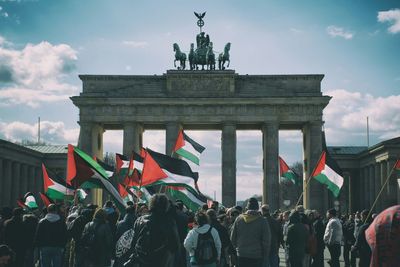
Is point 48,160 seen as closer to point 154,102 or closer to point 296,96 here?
point 154,102

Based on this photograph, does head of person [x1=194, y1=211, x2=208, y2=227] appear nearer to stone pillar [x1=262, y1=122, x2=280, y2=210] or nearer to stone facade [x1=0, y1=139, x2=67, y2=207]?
stone pillar [x1=262, y1=122, x2=280, y2=210]

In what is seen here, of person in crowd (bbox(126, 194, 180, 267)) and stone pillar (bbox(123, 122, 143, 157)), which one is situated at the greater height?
stone pillar (bbox(123, 122, 143, 157))

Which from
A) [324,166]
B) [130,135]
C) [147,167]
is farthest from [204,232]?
[130,135]

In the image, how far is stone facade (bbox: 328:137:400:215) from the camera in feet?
210

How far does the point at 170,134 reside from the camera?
65875mm

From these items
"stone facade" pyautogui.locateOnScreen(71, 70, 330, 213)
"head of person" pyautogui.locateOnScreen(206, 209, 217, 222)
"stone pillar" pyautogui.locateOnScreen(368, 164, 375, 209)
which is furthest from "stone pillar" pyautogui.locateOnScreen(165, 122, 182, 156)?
"head of person" pyautogui.locateOnScreen(206, 209, 217, 222)

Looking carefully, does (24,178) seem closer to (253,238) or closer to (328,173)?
(328,173)

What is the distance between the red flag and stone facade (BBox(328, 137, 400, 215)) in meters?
41.9

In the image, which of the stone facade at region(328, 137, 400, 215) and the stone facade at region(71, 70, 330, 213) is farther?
the stone facade at region(71, 70, 330, 213)

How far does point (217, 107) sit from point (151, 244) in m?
56.7

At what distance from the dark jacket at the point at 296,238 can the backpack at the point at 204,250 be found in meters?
5.04

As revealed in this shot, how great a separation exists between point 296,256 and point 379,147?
2069 inches

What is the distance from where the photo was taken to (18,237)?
14828 millimetres

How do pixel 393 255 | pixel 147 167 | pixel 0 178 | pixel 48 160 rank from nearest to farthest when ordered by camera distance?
pixel 393 255 < pixel 147 167 < pixel 0 178 < pixel 48 160
